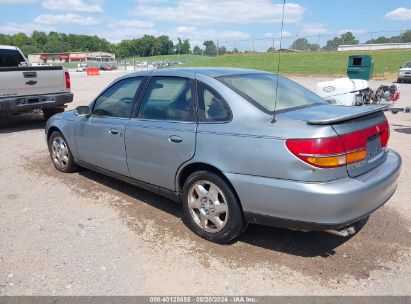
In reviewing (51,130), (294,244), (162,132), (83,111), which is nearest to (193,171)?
(162,132)

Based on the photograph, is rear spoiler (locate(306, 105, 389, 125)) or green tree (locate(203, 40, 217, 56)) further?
green tree (locate(203, 40, 217, 56))

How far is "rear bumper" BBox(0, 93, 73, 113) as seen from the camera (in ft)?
27.3

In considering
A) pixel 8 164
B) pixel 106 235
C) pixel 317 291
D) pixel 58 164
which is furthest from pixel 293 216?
pixel 8 164

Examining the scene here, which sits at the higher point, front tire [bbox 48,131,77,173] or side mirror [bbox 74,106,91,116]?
side mirror [bbox 74,106,91,116]

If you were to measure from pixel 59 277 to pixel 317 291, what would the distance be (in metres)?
2.05

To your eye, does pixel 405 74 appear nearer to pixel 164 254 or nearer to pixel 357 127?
pixel 357 127

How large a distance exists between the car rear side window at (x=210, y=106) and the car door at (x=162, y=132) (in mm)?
103

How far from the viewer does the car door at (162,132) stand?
3744 mm

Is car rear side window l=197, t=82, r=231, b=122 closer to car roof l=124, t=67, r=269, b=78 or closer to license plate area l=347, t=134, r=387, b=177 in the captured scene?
car roof l=124, t=67, r=269, b=78

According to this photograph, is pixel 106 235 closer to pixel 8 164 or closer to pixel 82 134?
pixel 82 134

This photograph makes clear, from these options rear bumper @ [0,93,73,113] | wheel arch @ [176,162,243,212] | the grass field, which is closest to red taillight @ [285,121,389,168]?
wheel arch @ [176,162,243,212]

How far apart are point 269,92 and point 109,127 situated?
6.42 feet

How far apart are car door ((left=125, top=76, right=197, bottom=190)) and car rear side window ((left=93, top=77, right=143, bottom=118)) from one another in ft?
0.79

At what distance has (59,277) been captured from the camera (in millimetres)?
3168
